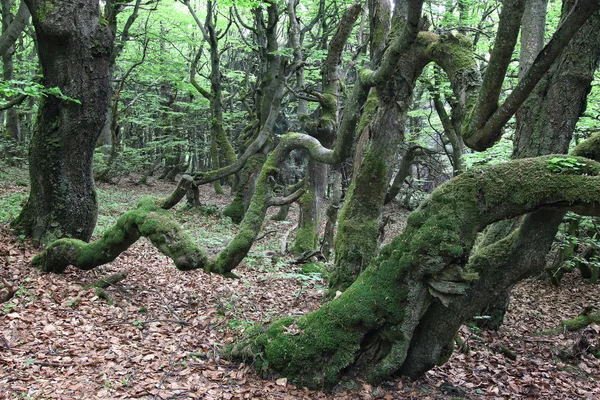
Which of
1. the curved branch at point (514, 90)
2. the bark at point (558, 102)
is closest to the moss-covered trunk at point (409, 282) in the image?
the curved branch at point (514, 90)

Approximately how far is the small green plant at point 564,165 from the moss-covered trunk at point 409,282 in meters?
0.04

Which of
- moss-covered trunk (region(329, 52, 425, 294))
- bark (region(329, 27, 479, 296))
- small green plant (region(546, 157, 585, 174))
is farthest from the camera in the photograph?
moss-covered trunk (region(329, 52, 425, 294))

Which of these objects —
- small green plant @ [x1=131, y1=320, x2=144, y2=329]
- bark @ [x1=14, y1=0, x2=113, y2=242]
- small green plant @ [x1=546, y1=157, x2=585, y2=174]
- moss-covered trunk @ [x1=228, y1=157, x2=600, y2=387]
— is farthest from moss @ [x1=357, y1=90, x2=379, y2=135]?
bark @ [x1=14, y1=0, x2=113, y2=242]

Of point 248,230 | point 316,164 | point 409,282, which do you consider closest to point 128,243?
point 248,230

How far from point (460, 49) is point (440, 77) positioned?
8.93m

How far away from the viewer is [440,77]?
12.6 m

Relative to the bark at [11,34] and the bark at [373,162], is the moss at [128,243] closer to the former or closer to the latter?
the bark at [373,162]

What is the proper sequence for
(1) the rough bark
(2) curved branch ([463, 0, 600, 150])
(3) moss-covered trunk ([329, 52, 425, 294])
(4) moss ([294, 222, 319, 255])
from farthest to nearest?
(4) moss ([294, 222, 319, 255]) → (1) the rough bark → (3) moss-covered trunk ([329, 52, 425, 294]) → (2) curved branch ([463, 0, 600, 150])

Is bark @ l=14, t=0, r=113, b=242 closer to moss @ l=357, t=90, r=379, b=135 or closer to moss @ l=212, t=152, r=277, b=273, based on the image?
moss @ l=212, t=152, r=277, b=273

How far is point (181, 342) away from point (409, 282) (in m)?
2.90

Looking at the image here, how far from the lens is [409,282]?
4012 millimetres

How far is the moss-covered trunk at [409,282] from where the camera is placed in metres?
3.53

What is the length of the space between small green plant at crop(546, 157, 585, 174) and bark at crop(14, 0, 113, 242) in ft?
23.3

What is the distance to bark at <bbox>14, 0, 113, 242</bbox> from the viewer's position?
7.05 metres
